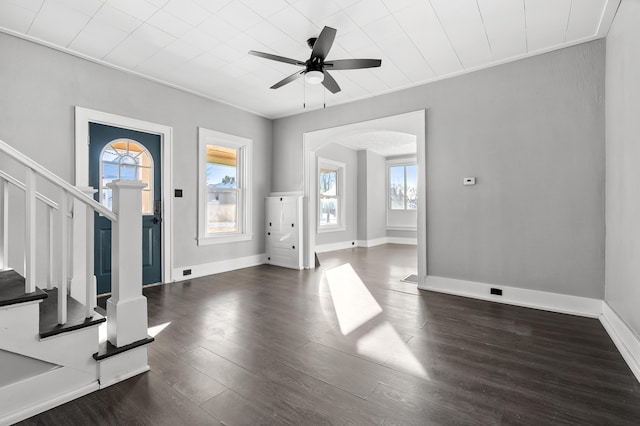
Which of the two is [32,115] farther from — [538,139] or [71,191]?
[538,139]

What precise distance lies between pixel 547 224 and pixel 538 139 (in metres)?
0.95

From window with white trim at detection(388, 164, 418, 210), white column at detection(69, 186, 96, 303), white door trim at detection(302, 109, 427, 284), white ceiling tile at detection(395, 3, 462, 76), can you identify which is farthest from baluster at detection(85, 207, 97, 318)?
window with white trim at detection(388, 164, 418, 210)

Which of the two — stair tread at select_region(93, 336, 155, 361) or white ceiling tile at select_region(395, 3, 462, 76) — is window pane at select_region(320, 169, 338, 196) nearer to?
white ceiling tile at select_region(395, 3, 462, 76)

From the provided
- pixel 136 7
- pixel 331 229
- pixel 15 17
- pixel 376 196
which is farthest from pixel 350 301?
pixel 376 196

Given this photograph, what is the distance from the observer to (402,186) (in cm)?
988

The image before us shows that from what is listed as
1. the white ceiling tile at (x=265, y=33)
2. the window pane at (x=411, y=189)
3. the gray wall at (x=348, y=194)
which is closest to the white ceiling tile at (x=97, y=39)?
the white ceiling tile at (x=265, y=33)

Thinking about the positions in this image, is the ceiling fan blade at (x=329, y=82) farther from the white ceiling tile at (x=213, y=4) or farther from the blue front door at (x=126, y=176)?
the blue front door at (x=126, y=176)

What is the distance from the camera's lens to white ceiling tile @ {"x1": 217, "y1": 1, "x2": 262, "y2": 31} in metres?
2.74

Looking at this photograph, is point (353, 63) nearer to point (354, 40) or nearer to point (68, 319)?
point (354, 40)

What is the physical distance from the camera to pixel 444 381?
6.40ft

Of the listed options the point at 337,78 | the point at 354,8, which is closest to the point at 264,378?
the point at 354,8

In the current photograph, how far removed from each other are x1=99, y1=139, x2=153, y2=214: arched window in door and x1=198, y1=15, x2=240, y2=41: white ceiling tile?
1948 mm

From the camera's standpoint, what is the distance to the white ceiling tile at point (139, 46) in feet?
10.3

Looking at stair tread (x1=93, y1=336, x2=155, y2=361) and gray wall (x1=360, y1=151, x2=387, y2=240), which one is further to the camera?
gray wall (x1=360, y1=151, x2=387, y2=240)
